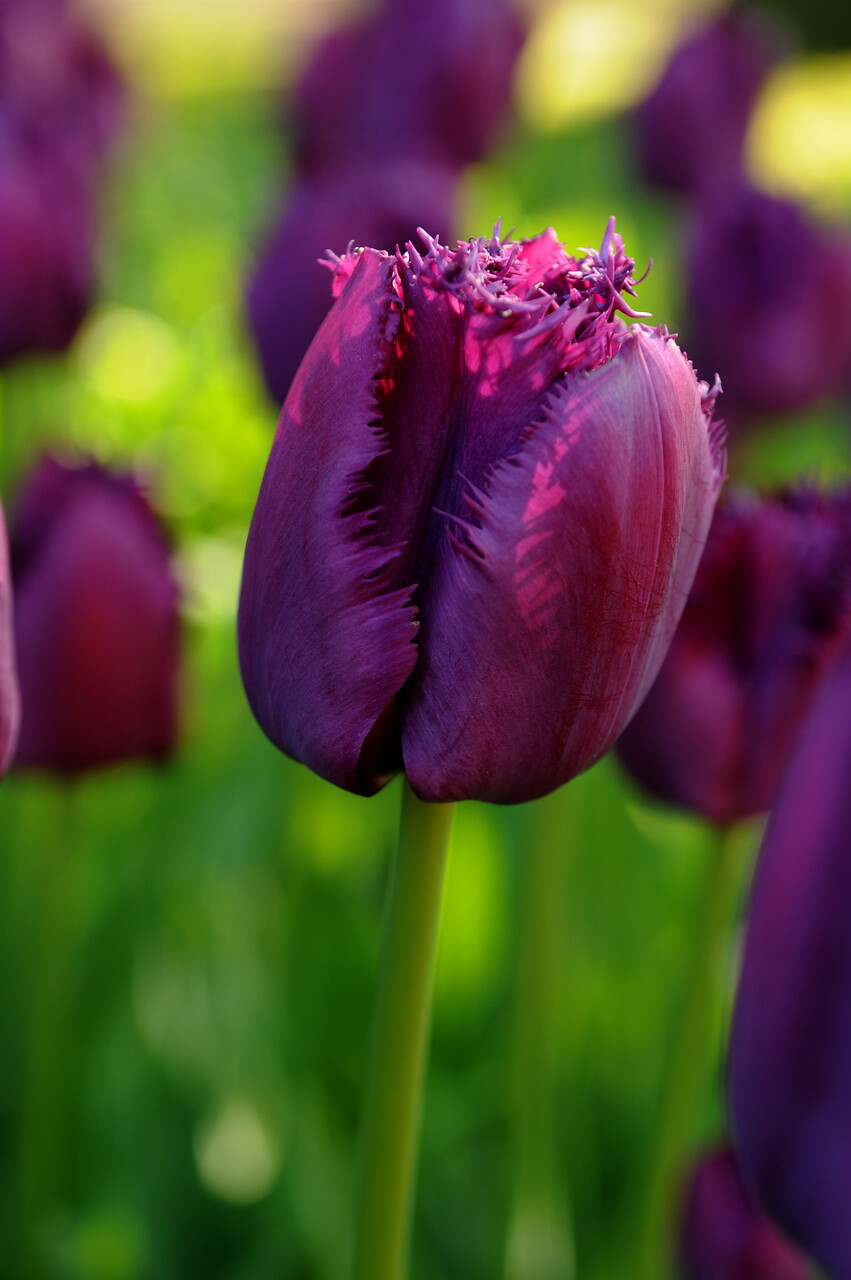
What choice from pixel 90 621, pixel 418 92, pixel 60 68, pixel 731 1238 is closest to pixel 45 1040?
A: pixel 90 621

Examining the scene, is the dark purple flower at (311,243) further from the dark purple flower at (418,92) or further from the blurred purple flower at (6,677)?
the blurred purple flower at (6,677)

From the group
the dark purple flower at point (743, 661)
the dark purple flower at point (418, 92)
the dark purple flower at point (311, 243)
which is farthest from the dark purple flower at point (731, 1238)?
the dark purple flower at point (418, 92)

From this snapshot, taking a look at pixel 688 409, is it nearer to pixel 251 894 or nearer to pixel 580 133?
pixel 251 894

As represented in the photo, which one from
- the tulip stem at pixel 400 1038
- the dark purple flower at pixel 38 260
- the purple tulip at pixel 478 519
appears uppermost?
the dark purple flower at pixel 38 260

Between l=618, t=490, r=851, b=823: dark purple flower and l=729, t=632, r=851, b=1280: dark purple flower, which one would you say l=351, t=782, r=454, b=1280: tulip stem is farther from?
l=618, t=490, r=851, b=823: dark purple flower

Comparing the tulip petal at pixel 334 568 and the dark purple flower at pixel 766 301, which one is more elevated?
the dark purple flower at pixel 766 301

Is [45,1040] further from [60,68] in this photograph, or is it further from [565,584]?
[60,68]
